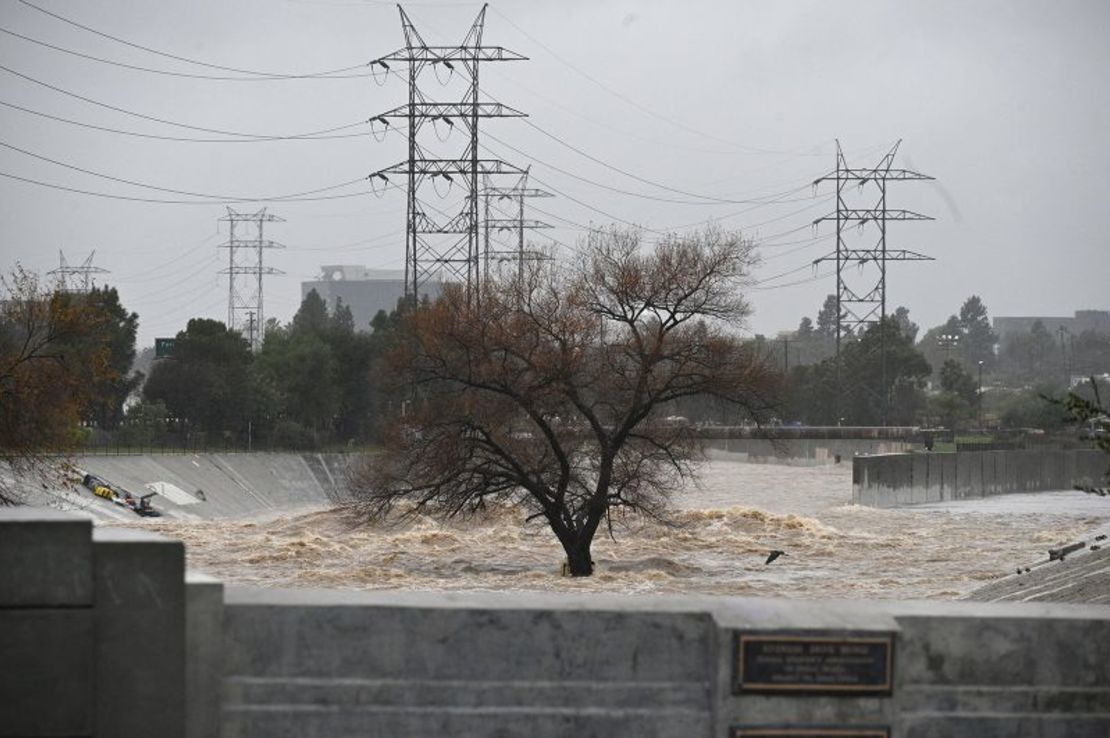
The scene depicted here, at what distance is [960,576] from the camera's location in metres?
46.0

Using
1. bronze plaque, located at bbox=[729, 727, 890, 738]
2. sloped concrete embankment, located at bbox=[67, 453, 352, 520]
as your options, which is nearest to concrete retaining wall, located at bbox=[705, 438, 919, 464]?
sloped concrete embankment, located at bbox=[67, 453, 352, 520]

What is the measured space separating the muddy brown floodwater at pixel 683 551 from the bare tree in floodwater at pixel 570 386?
2.29 meters

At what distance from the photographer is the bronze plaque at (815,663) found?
972cm

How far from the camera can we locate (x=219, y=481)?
Answer: 87000mm

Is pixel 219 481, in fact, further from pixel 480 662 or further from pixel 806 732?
pixel 806 732

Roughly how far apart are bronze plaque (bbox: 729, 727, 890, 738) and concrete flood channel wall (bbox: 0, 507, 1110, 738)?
0.04 feet

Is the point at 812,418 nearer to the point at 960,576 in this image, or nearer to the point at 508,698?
the point at 960,576

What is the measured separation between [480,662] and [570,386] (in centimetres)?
3539

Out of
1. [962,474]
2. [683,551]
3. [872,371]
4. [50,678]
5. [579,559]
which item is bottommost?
[683,551]

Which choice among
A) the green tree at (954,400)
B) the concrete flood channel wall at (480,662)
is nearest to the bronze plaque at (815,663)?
the concrete flood channel wall at (480,662)

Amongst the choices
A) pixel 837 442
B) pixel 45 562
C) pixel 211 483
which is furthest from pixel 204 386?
pixel 45 562

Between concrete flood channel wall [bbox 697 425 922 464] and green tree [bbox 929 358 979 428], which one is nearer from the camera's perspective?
concrete flood channel wall [bbox 697 425 922 464]

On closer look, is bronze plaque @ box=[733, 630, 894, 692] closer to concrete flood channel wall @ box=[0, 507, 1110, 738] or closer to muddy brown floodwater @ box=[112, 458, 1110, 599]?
concrete flood channel wall @ box=[0, 507, 1110, 738]

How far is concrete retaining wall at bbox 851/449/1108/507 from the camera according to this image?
283ft
